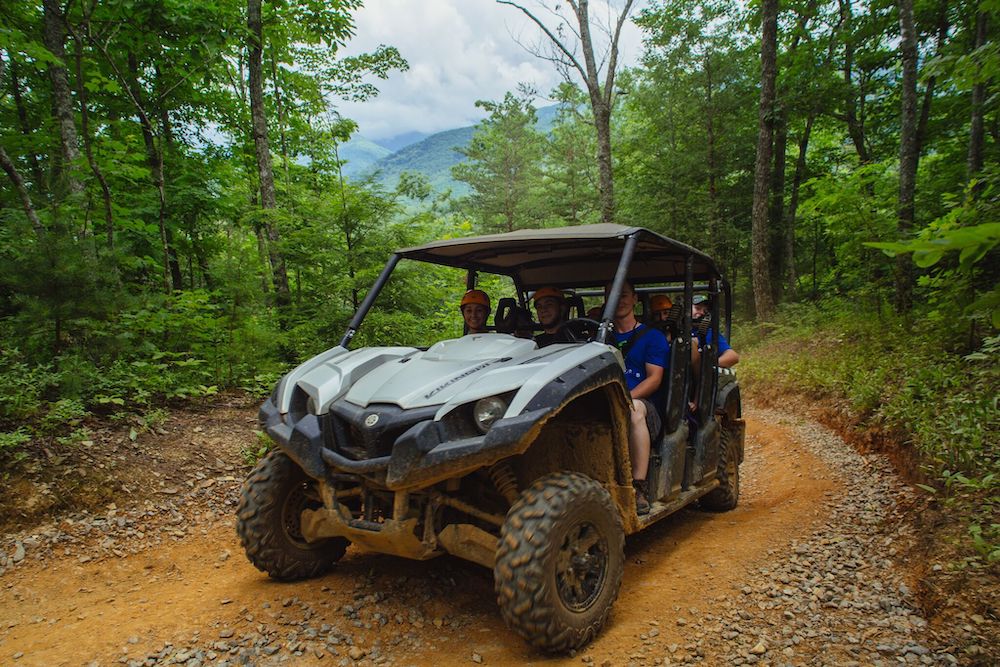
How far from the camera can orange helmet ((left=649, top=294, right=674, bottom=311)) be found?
4.60 m

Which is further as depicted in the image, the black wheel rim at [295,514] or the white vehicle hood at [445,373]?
the black wheel rim at [295,514]

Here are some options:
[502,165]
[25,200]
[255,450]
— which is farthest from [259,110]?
[502,165]

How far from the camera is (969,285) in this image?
5672mm

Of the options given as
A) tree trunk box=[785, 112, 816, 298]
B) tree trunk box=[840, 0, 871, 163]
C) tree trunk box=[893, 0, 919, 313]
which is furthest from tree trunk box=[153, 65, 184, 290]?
tree trunk box=[785, 112, 816, 298]

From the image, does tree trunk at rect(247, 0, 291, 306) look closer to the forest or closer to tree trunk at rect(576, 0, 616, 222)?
the forest

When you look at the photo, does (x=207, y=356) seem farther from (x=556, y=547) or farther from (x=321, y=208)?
(x=556, y=547)

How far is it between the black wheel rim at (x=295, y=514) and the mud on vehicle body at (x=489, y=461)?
10mm

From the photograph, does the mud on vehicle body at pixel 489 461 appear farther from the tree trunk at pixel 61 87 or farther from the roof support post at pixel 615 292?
the tree trunk at pixel 61 87

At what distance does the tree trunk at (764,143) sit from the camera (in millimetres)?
11984

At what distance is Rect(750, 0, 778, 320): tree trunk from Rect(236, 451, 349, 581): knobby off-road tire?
11948mm

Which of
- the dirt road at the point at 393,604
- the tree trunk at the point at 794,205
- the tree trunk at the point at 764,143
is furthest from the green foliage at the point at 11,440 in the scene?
the tree trunk at the point at 794,205

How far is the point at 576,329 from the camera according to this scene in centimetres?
385

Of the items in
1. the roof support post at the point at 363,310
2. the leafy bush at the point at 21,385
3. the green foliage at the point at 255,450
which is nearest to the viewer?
the roof support post at the point at 363,310

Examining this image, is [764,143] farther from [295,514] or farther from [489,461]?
[295,514]
